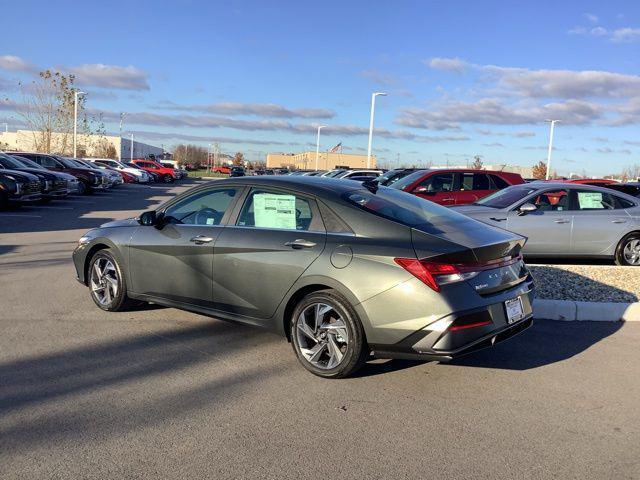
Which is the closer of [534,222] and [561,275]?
[561,275]

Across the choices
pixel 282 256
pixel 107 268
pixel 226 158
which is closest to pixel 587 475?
pixel 282 256

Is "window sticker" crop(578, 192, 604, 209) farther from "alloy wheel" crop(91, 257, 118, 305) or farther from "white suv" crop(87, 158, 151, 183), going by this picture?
"white suv" crop(87, 158, 151, 183)

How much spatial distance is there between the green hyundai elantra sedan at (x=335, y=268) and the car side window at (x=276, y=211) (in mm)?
10

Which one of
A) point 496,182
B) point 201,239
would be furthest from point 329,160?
point 201,239

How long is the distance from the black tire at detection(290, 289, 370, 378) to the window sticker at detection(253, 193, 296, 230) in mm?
709

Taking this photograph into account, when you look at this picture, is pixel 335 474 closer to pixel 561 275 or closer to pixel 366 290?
pixel 366 290

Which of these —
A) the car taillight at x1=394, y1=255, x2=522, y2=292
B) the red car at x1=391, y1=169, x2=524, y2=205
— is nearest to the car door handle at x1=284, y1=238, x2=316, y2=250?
the car taillight at x1=394, y1=255, x2=522, y2=292

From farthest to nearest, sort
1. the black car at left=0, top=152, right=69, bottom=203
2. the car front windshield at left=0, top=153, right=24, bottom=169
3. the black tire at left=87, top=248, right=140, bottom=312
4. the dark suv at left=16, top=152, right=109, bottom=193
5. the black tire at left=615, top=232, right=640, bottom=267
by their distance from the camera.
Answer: the dark suv at left=16, top=152, right=109, bottom=193, the car front windshield at left=0, top=153, right=24, bottom=169, the black car at left=0, top=152, right=69, bottom=203, the black tire at left=615, top=232, right=640, bottom=267, the black tire at left=87, top=248, right=140, bottom=312

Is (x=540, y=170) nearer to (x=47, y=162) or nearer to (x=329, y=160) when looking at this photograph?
(x=329, y=160)

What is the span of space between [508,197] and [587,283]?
2.86 metres

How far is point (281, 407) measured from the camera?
154 inches

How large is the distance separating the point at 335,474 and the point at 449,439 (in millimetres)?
852

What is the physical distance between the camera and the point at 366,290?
4.16 meters

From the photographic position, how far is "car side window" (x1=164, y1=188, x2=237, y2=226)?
5328 millimetres
